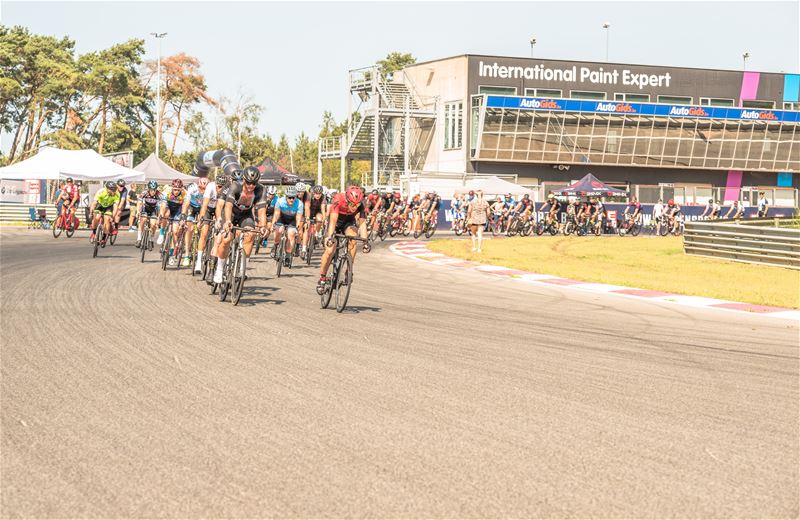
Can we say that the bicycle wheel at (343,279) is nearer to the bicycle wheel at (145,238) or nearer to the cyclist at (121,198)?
the bicycle wheel at (145,238)

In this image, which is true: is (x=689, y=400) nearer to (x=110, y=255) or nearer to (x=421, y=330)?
(x=421, y=330)

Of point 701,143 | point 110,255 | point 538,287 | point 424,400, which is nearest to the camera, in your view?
point 424,400

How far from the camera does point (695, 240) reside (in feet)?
89.3

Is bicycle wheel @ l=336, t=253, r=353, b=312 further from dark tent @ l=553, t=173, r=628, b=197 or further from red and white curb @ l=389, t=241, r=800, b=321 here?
dark tent @ l=553, t=173, r=628, b=197

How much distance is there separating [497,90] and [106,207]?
4831cm

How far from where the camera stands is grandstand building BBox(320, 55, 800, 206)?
64625 mm

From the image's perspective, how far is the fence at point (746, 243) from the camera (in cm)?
2248

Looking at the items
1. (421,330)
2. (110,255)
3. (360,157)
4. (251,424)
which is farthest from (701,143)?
(251,424)

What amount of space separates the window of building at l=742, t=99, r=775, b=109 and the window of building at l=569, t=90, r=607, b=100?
452 inches

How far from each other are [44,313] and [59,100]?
64368 millimetres

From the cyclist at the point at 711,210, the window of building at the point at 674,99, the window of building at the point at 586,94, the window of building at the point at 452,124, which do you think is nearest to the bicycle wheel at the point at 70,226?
the cyclist at the point at 711,210

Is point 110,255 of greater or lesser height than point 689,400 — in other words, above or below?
below

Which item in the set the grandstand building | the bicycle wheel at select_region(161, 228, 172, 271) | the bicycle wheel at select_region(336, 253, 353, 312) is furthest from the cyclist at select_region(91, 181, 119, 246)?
the grandstand building

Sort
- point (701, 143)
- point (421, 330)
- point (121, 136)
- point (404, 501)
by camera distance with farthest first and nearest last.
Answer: point (121, 136), point (701, 143), point (421, 330), point (404, 501)
